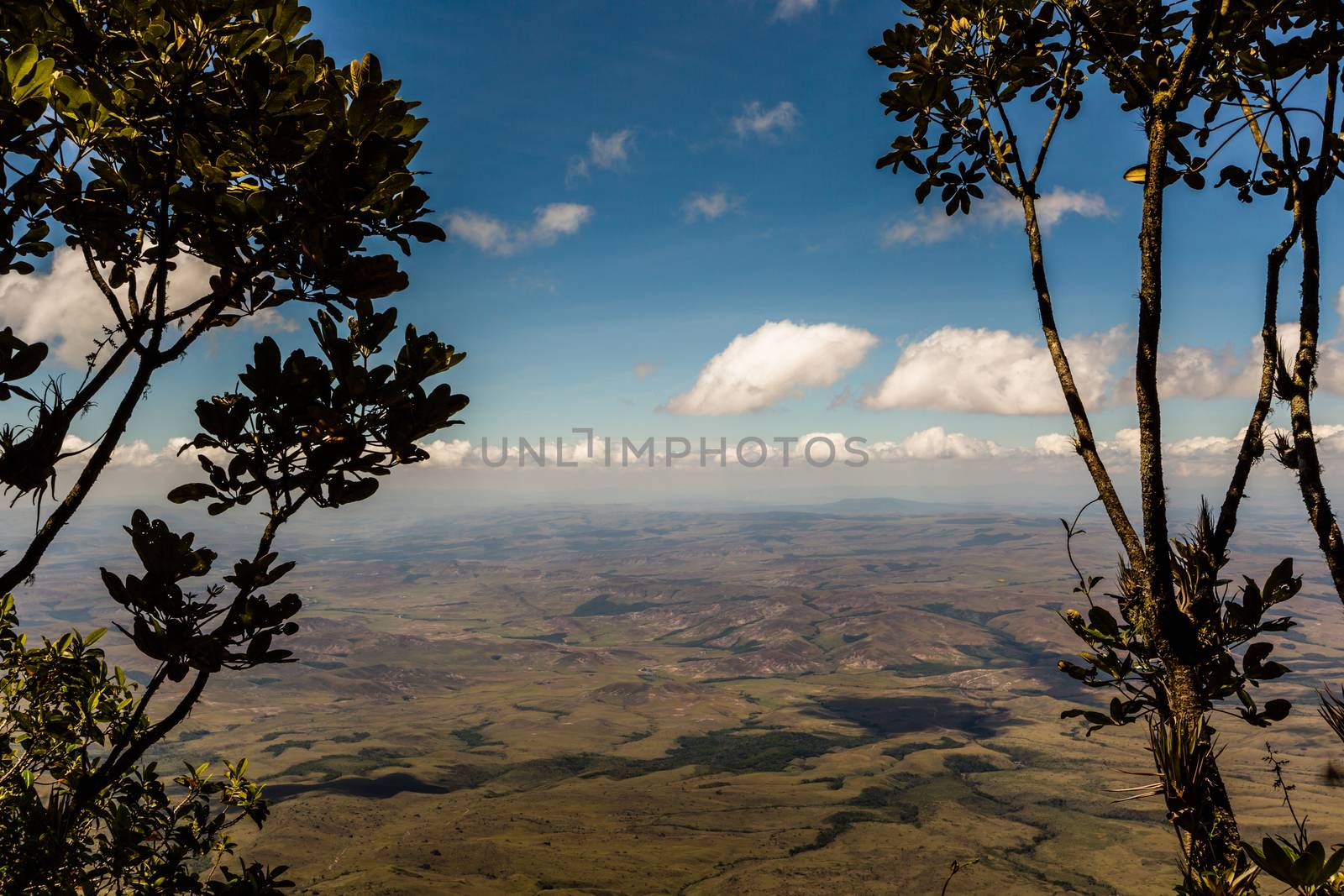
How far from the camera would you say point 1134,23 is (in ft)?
21.9

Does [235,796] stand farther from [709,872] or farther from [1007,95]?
[709,872]

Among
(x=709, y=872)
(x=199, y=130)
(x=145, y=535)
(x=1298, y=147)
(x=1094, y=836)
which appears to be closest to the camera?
(x=145, y=535)

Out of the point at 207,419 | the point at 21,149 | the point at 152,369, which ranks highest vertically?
the point at 21,149

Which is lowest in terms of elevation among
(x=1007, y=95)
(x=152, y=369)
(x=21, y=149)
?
(x=152, y=369)

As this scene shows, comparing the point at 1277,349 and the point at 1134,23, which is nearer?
the point at 1277,349

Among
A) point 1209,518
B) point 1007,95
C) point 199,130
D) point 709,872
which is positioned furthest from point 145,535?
point 709,872

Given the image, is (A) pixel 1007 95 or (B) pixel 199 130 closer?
(B) pixel 199 130

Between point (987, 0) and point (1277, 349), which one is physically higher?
point (987, 0)

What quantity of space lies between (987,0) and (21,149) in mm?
9099

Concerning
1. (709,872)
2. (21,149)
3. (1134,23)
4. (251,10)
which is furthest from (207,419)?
(709,872)

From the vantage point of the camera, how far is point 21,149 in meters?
5.66

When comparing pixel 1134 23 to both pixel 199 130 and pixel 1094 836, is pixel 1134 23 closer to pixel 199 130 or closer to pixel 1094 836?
pixel 199 130

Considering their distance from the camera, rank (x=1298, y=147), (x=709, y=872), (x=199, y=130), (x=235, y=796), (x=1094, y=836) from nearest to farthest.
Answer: (x=199, y=130), (x=1298, y=147), (x=235, y=796), (x=709, y=872), (x=1094, y=836)

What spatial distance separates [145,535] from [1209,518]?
28.2 ft
